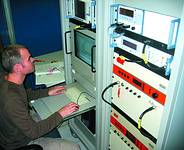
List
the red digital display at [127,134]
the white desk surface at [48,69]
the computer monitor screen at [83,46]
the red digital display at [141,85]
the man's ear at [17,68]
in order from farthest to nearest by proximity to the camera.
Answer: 1. the white desk surface at [48,69]
2. the computer monitor screen at [83,46]
3. the man's ear at [17,68]
4. the red digital display at [127,134]
5. the red digital display at [141,85]

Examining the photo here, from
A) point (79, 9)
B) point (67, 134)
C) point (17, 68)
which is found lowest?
point (67, 134)

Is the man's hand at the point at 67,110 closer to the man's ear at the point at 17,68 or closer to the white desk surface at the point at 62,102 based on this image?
the white desk surface at the point at 62,102

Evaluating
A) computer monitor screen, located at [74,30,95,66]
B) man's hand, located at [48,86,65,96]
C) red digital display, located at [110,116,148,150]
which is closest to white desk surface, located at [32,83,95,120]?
man's hand, located at [48,86,65,96]

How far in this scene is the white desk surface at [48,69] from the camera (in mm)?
2341

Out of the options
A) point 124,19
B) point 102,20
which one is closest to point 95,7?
point 102,20

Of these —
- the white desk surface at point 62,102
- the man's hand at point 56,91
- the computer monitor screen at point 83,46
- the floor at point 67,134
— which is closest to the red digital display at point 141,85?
the computer monitor screen at point 83,46

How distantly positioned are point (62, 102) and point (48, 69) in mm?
700

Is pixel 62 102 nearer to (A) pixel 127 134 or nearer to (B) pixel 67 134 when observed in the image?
(A) pixel 127 134

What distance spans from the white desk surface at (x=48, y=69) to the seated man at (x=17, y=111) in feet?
1.80

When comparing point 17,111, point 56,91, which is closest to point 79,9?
point 56,91

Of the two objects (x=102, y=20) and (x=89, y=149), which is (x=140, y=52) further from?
(x=89, y=149)

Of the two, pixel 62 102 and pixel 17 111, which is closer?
pixel 17 111

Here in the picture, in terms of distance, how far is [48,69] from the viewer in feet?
8.38

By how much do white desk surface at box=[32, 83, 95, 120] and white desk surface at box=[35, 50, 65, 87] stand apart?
0.92ft
